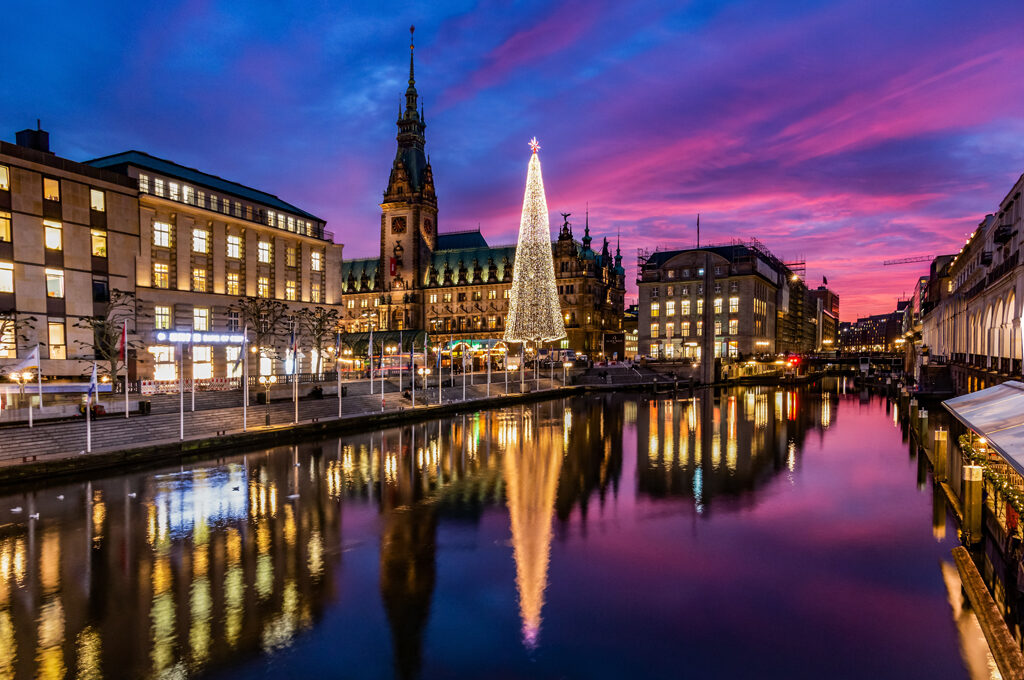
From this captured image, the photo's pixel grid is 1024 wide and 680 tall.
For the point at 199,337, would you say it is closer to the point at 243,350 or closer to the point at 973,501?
the point at 243,350

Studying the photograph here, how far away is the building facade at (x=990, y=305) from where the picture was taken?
37.2 meters

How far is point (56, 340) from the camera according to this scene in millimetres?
47875

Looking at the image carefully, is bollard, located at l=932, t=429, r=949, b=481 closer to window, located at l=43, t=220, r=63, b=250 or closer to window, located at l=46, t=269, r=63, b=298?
window, located at l=46, t=269, r=63, b=298

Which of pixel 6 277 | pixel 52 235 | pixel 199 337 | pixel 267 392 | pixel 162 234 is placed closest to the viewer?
pixel 6 277

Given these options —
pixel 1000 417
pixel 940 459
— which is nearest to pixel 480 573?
pixel 1000 417

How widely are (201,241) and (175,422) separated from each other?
31.9 metres

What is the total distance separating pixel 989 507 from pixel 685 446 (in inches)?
878

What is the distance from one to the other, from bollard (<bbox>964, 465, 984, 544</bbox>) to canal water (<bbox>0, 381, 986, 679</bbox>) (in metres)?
1.22

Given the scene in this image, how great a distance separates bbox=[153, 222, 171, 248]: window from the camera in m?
58.9

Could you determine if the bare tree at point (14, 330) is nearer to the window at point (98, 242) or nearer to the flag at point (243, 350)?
the window at point (98, 242)

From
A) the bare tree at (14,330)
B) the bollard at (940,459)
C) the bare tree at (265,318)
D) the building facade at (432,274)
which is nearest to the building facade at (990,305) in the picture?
the bollard at (940,459)

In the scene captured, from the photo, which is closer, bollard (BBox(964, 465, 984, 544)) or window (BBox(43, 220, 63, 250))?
bollard (BBox(964, 465, 984, 544))

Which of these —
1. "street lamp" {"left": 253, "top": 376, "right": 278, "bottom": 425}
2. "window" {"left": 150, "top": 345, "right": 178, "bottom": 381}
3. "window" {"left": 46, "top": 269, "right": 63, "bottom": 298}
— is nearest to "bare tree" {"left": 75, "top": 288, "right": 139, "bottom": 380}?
"window" {"left": 150, "top": 345, "right": 178, "bottom": 381}

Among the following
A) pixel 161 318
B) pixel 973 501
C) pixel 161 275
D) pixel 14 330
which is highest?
pixel 161 275
